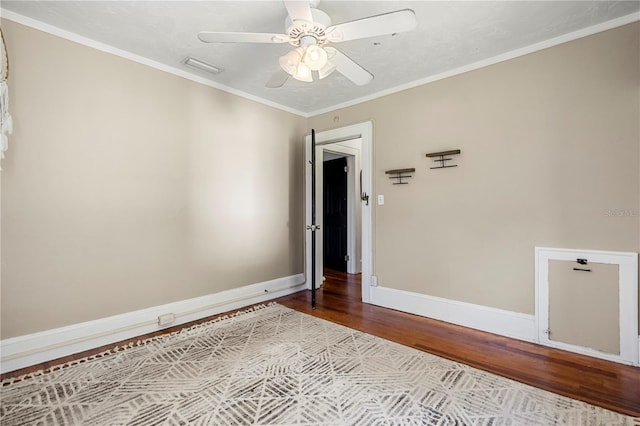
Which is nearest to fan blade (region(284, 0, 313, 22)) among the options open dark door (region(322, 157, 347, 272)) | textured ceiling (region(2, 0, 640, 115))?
textured ceiling (region(2, 0, 640, 115))

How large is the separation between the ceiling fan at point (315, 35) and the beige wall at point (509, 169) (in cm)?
139

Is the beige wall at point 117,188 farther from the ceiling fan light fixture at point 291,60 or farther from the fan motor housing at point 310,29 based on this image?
the fan motor housing at point 310,29

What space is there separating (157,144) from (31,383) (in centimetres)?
203

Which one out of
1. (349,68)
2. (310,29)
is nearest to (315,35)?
(310,29)

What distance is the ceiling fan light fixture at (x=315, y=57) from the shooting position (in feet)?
5.86

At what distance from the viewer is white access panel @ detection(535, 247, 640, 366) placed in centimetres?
210

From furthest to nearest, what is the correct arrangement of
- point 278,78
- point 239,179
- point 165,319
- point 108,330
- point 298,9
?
point 239,179, point 165,319, point 108,330, point 278,78, point 298,9

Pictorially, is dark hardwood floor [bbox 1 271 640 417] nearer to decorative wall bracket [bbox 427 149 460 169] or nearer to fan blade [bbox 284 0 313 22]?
decorative wall bracket [bbox 427 149 460 169]

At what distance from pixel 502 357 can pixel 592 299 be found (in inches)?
33.1

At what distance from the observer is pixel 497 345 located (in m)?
2.43

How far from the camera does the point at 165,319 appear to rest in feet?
9.04

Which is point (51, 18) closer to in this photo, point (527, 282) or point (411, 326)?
point (411, 326)

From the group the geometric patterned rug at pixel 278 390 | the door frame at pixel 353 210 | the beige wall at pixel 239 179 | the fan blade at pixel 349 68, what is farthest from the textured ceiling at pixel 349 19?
the geometric patterned rug at pixel 278 390

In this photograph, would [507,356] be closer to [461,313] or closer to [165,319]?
[461,313]
